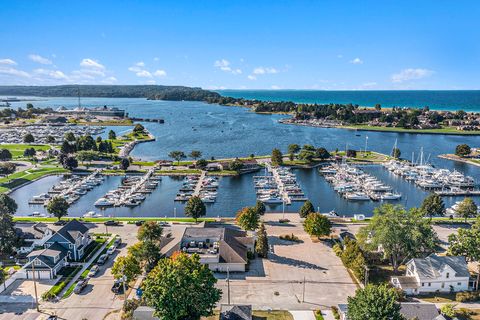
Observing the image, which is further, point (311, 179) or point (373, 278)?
point (311, 179)

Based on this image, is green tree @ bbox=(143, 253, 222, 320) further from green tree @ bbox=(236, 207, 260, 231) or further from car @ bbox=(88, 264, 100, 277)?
green tree @ bbox=(236, 207, 260, 231)

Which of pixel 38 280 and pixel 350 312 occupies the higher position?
pixel 350 312

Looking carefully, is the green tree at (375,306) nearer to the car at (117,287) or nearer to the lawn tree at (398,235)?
the lawn tree at (398,235)

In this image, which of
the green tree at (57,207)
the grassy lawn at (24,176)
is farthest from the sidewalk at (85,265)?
the grassy lawn at (24,176)

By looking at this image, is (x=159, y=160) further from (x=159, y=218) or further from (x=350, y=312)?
(x=350, y=312)

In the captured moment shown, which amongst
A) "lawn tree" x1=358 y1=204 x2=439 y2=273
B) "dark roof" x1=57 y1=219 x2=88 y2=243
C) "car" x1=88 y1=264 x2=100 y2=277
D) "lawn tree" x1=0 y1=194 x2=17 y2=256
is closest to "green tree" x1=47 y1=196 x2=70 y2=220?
"lawn tree" x1=0 y1=194 x2=17 y2=256

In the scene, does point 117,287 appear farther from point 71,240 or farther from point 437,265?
point 437,265

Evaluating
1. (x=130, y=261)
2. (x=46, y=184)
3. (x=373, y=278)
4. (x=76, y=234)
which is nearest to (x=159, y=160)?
(x=46, y=184)

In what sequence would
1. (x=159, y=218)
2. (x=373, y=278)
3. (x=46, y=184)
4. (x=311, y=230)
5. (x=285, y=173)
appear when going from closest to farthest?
(x=373, y=278), (x=311, y=230), (x=159, y=218), (x=46, y=184), (x=285, y=173)
